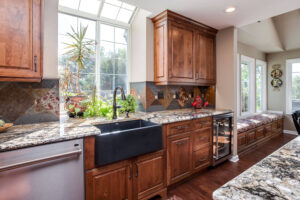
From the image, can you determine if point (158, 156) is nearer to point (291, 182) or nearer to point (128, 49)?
point (291, 182)

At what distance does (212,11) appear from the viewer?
7.63 feet

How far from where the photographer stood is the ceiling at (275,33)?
361cm

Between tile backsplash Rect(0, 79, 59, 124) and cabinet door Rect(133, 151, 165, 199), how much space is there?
1.13 m

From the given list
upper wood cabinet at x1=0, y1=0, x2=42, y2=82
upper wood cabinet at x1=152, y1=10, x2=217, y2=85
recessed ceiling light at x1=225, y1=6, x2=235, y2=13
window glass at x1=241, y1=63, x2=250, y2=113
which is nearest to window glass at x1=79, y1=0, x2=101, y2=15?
upper wood cabinet at x1=152, y1=10, x2=217, y2=85

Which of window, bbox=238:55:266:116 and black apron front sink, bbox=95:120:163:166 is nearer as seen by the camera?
black apron front sink, bbox=95:120:163:166

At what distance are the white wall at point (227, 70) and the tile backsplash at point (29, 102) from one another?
2.77m

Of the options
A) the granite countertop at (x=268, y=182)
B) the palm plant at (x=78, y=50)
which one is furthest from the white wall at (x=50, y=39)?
the granite countertop at (x=268, y=182)

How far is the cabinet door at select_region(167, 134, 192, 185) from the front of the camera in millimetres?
2041

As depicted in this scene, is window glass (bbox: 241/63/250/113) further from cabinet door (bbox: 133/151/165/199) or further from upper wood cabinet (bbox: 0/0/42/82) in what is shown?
upper wood cabinet (bbox: 0/0/42/82)

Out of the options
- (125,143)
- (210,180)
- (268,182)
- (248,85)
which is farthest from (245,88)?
(268,182)

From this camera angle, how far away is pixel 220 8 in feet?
7.36

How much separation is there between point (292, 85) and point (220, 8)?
4396 mm

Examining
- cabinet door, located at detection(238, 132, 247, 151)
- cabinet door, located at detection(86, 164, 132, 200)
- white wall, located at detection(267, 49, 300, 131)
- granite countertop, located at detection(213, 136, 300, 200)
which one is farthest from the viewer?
white wall, located at detection(267, 49, 300, 131)

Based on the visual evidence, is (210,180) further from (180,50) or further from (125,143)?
(180,50)
